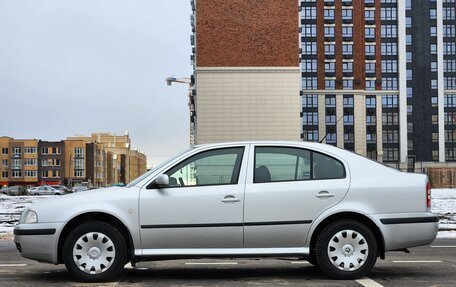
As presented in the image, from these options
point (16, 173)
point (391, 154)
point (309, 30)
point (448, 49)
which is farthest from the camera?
point (16, 173)

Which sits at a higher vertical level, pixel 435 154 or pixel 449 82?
pixel 449 82

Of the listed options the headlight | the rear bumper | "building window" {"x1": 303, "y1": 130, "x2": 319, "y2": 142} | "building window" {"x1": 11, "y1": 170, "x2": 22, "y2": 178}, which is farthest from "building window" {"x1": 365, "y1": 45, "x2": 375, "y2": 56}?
the headlight

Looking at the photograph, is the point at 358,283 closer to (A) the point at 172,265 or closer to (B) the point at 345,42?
(A) the point at 172,265

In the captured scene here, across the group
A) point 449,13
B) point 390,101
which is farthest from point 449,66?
point 390,101

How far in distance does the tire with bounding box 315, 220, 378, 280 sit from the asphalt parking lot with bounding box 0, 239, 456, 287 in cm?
13

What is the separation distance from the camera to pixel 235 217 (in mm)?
7156

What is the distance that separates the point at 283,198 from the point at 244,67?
216 ft

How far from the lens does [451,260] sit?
9.24 metres

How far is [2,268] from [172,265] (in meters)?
2.24

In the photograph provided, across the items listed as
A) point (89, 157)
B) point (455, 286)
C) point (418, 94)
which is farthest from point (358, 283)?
point (89, 157)

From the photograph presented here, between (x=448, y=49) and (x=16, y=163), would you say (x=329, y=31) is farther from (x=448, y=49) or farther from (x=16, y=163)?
(x=16, y=163)

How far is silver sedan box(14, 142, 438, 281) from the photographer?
710 centimetres

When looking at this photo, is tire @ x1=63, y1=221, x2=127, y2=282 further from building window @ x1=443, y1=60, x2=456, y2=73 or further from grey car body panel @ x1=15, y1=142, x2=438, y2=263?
building window @ x1=443, y1=60, x2=456, y2=73

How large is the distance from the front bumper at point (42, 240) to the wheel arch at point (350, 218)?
283 cm
